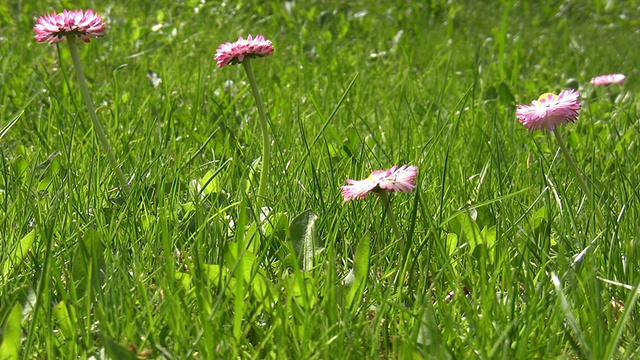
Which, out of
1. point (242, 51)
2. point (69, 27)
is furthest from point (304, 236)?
point (69, 27)

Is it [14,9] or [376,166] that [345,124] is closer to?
[376,166]

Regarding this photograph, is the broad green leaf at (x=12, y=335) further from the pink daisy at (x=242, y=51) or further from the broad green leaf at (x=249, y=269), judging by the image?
the pink daisy at (x=242, y=51)

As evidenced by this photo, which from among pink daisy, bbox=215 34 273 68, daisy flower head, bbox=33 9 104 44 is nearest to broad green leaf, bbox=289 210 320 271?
pink daisy, bbox=215 34 273 68

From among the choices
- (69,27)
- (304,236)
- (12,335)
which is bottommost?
(304,236)

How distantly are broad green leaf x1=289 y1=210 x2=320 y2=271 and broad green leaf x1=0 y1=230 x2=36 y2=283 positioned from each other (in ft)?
1.78

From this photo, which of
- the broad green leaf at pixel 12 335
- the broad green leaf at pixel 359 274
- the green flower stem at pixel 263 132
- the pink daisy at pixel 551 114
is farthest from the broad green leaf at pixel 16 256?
the pink daisy at pixel 551 114

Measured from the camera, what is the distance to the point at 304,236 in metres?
1.71

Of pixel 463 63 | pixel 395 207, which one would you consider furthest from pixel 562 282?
pixel 463 63

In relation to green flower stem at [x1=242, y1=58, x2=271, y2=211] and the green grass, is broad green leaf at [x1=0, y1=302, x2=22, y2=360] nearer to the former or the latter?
the green grass

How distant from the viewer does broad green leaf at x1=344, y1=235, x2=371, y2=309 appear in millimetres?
1484

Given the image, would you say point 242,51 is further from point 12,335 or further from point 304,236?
point 12,335

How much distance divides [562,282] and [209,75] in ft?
8.41

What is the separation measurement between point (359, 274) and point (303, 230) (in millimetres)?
245

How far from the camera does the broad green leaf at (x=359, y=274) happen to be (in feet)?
4.87
